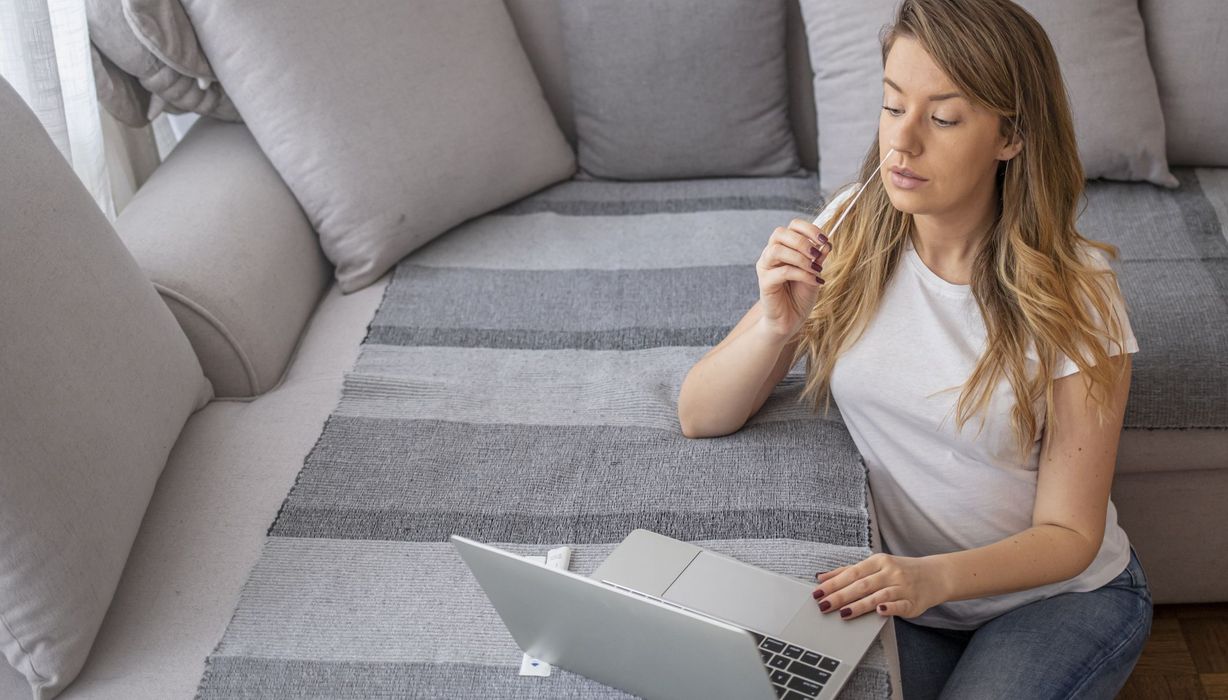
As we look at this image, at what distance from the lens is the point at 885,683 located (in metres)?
1.09

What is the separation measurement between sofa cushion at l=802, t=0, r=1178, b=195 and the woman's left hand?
39.0 inches

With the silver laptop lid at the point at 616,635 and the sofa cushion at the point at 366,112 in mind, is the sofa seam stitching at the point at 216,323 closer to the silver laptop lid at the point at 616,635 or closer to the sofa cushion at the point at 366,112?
the sofa cushion at the point at 366,112

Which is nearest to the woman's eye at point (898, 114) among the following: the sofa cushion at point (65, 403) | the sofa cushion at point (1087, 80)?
the sofa cushion at point (1087, 80)

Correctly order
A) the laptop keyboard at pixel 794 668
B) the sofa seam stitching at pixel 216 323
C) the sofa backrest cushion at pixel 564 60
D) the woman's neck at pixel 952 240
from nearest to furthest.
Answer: the laptop keyboard at pixel 794 668, the woman's neck at pixel 952 240, the sofa seam stitching at pixel 216 323, the sofa backrest cushion at pixel 564 60

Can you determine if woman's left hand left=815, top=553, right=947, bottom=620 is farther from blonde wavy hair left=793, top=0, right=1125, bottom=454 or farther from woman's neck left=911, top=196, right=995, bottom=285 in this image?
woman's neck left=911, top=196, right=995, bottom=285

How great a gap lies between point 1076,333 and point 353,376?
3.00 ft

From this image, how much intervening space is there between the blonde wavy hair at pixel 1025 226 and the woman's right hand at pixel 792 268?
164mm

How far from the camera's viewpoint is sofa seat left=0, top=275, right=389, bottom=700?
117cm

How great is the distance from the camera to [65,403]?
119cm

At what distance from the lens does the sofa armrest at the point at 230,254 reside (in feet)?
5.21

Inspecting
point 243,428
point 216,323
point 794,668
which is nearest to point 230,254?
point 216,323

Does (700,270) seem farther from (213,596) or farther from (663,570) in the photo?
(213,596)

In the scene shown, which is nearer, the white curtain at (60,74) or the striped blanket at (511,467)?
the striped blanket at (511,467)

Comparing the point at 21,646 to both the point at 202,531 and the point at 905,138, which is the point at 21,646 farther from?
the point at 905,138
